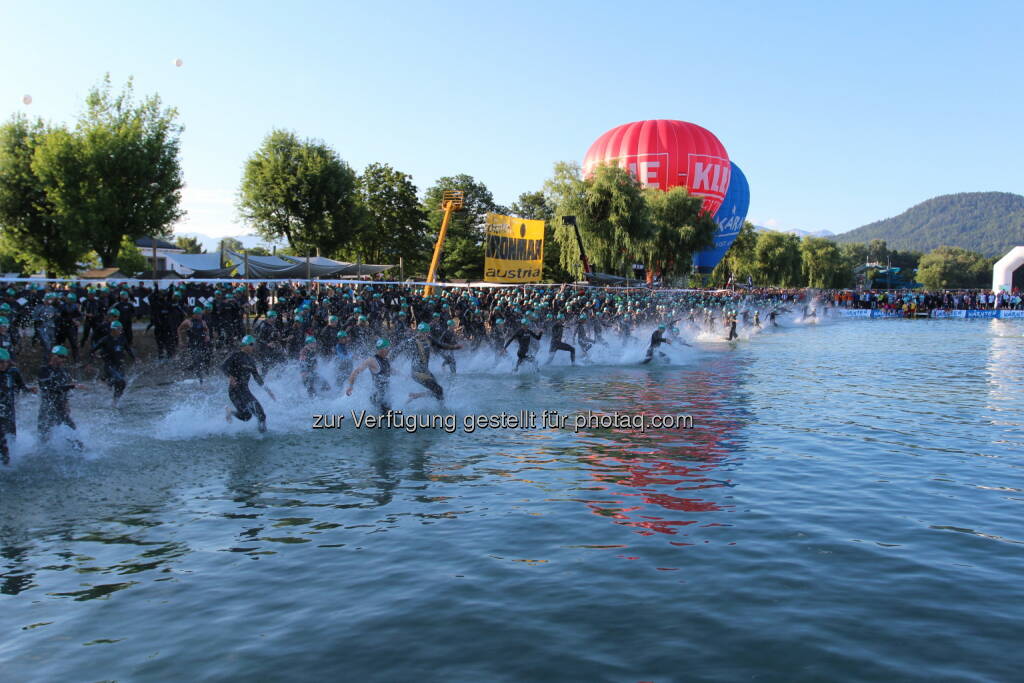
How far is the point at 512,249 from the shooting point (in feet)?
108

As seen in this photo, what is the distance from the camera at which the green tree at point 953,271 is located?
500 ft

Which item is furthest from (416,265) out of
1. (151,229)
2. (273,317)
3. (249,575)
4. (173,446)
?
(249,575)

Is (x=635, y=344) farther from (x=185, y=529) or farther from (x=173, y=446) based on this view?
(x=185, y=529)

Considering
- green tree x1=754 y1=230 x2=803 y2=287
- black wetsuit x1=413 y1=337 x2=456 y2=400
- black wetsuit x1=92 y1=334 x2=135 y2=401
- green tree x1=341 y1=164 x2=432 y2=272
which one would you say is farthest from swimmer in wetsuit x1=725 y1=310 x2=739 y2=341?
green tree x1=754 y1=230 x2=803 y2=287

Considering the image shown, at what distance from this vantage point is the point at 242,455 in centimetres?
1105

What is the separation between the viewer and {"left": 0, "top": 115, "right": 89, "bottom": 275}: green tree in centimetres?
4172

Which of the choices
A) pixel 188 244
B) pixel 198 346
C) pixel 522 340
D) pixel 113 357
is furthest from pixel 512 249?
pixel 188 244

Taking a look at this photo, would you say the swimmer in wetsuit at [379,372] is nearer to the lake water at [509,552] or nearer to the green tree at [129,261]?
the lake water at [509,552]

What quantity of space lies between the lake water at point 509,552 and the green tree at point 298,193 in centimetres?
4079

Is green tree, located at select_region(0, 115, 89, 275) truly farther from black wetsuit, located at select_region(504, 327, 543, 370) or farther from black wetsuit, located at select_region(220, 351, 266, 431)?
black wetsuit, located at select_region(220, 351, 266, 431)

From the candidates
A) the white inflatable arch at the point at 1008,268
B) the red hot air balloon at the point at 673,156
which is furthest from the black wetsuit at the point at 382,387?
the white inflatable arch at the point at 1008,268

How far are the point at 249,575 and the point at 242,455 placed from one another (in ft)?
15.0

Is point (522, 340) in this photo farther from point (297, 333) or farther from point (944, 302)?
point (944, 302)

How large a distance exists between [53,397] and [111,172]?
113ft
